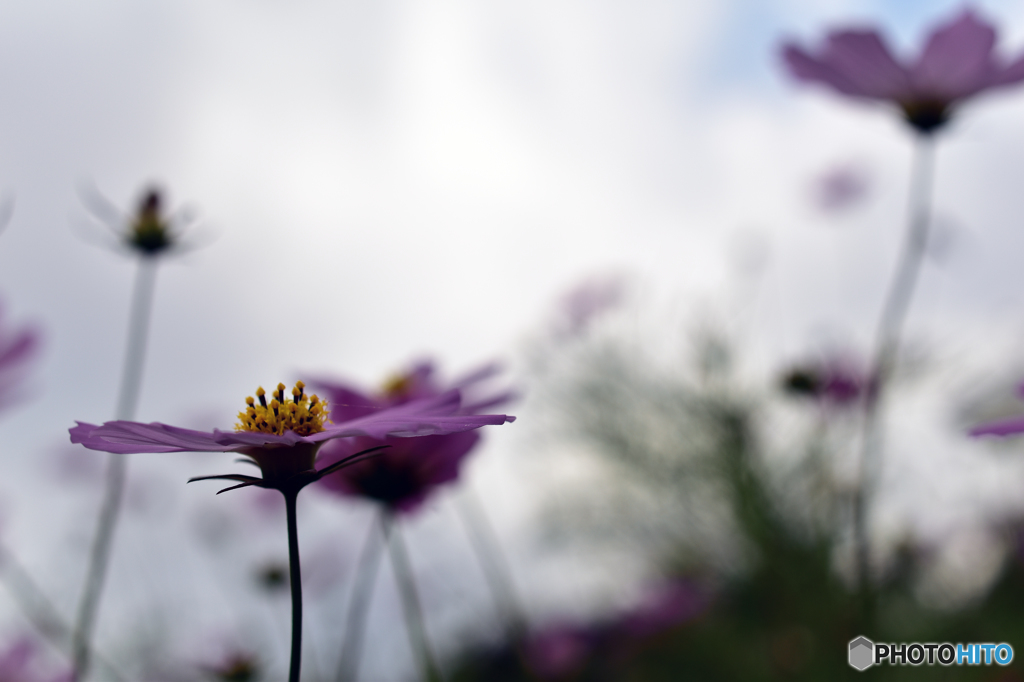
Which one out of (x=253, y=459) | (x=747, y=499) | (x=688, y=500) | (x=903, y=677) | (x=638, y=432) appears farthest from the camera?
(x=638, y=432)

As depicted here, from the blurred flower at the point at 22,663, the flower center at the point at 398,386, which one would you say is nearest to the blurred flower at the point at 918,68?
the flower center at the point at 398,386

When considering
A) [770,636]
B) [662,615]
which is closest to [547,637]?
[662,615]

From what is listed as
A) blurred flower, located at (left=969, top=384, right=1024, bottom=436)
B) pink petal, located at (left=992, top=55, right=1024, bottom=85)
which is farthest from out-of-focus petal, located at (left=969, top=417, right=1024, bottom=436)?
pink petal, located at (left=992, top=55, right=1024, bottom=85)

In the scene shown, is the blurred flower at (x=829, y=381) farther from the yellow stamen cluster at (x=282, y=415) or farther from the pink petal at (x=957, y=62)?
Answer: the yellow stamen cluster at (x=282, y=415)

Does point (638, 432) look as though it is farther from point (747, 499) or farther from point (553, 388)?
point (747, 499)

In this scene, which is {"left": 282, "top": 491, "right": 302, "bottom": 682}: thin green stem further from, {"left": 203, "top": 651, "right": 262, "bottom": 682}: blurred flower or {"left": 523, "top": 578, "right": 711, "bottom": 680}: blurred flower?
{"left": 523, "top": 578, "right": 711, "bottom": 680}: blurred flower

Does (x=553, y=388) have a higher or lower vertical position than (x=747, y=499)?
higher

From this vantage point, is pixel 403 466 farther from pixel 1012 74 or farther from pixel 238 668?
pixel 1012 74
